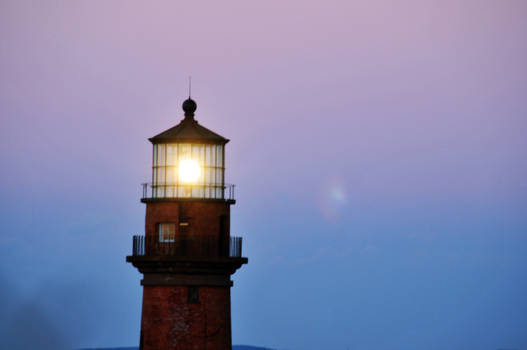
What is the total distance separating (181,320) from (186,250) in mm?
2352

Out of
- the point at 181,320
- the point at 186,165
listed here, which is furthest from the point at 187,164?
the point at 181,320

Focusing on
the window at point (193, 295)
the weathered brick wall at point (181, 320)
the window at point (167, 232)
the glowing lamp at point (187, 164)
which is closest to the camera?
the weathered brick wall at point (181, 320)

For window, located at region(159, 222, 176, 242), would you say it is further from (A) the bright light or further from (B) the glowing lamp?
(A) the bright light

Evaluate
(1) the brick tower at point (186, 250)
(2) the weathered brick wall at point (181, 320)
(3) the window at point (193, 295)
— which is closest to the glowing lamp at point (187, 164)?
(1) the brick tower at point (186, 250)

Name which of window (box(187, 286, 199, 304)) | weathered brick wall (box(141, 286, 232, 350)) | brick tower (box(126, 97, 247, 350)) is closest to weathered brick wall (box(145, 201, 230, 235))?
brick tower (box(126, 97, 247, 350))

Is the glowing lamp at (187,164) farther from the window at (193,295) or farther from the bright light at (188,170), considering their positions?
the window at (193,295)

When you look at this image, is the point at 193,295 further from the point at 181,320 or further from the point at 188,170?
the point at 188,170

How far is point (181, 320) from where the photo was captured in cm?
6612

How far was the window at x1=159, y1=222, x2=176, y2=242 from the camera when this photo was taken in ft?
218

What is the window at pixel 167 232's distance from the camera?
218 feet

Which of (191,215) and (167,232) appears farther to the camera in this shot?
(167,232)

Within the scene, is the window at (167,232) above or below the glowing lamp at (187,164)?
below

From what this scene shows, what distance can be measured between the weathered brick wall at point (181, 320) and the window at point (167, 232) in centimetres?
162

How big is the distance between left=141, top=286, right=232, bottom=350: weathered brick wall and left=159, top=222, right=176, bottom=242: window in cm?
162
